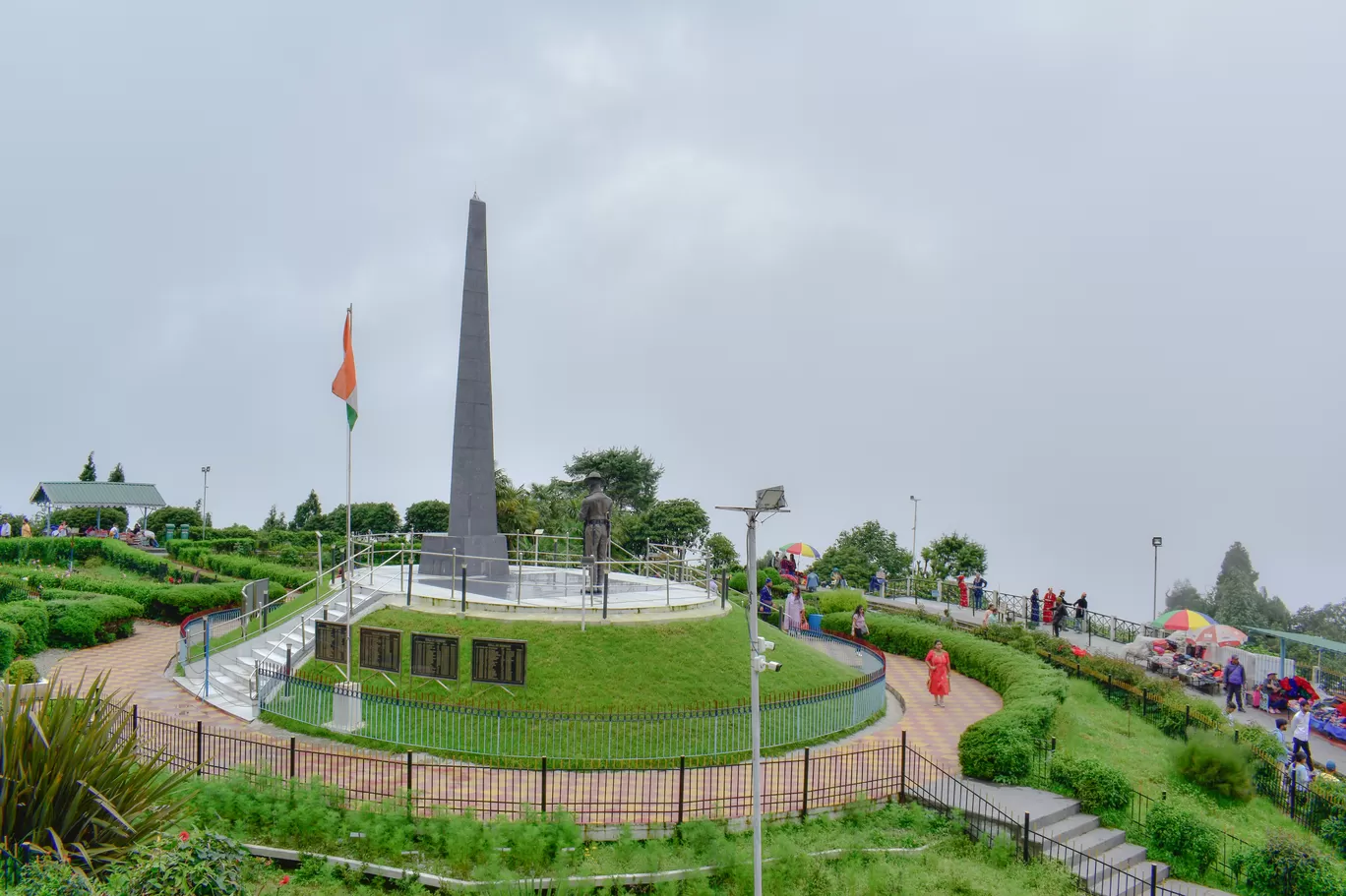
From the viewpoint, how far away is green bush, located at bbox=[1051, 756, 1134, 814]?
14734mm

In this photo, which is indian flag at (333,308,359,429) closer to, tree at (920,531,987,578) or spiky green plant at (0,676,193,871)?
spiky green plant at (0,676,193,871)

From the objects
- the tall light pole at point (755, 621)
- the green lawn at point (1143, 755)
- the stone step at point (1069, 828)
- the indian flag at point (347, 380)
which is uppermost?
the indian flag at point (347, 380)

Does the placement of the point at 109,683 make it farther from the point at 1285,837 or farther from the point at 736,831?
the point at 1285,837

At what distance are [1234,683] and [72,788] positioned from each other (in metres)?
26.4

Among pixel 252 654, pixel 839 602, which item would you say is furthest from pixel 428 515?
pixel 252 654

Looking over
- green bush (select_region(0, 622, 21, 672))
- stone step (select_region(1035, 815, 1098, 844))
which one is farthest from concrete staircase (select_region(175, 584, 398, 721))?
stone step (select_region(1035, 815, 1098, 844))

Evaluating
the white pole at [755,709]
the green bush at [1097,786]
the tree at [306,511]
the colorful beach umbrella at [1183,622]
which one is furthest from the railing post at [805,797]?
the tree at [306,511]

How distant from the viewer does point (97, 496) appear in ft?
214

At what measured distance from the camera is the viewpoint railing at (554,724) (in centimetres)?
1490

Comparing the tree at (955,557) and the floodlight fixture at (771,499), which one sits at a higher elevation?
the floodlight fixture at (771,499)

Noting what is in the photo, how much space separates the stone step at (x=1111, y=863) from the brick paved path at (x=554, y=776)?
2.86 meters

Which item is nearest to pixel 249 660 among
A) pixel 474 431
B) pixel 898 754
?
pixel 474 431

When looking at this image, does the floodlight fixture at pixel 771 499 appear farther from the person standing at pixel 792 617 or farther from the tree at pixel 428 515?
the tree at pixel 428 515

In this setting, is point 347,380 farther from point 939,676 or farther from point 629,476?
point 629,476
